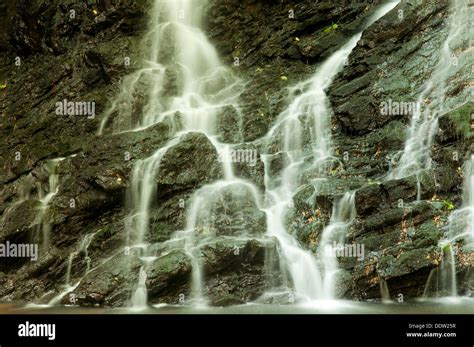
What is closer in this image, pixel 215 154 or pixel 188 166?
pixel 188 166

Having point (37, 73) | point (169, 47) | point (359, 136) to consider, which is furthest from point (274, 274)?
point (37, 73)

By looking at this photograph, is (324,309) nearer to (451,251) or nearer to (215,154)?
(451,251)

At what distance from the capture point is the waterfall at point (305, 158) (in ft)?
29.6

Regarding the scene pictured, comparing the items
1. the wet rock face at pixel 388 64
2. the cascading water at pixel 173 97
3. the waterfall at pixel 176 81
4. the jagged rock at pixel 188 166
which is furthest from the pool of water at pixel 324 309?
the waterfall at pixel 176 81

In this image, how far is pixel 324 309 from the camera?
26.0 ft

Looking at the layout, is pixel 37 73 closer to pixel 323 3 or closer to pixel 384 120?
pixel 323 3

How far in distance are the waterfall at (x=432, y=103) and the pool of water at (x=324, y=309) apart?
3.11 m

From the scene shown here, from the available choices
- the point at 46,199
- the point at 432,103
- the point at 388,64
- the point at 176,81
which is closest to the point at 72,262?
the point at 46,199

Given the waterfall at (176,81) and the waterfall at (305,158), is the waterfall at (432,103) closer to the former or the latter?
the waterfall at (305,158)

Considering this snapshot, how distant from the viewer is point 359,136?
12227 millimetres

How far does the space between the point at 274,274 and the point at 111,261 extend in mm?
3231

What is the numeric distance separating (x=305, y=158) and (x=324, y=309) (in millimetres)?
4876
